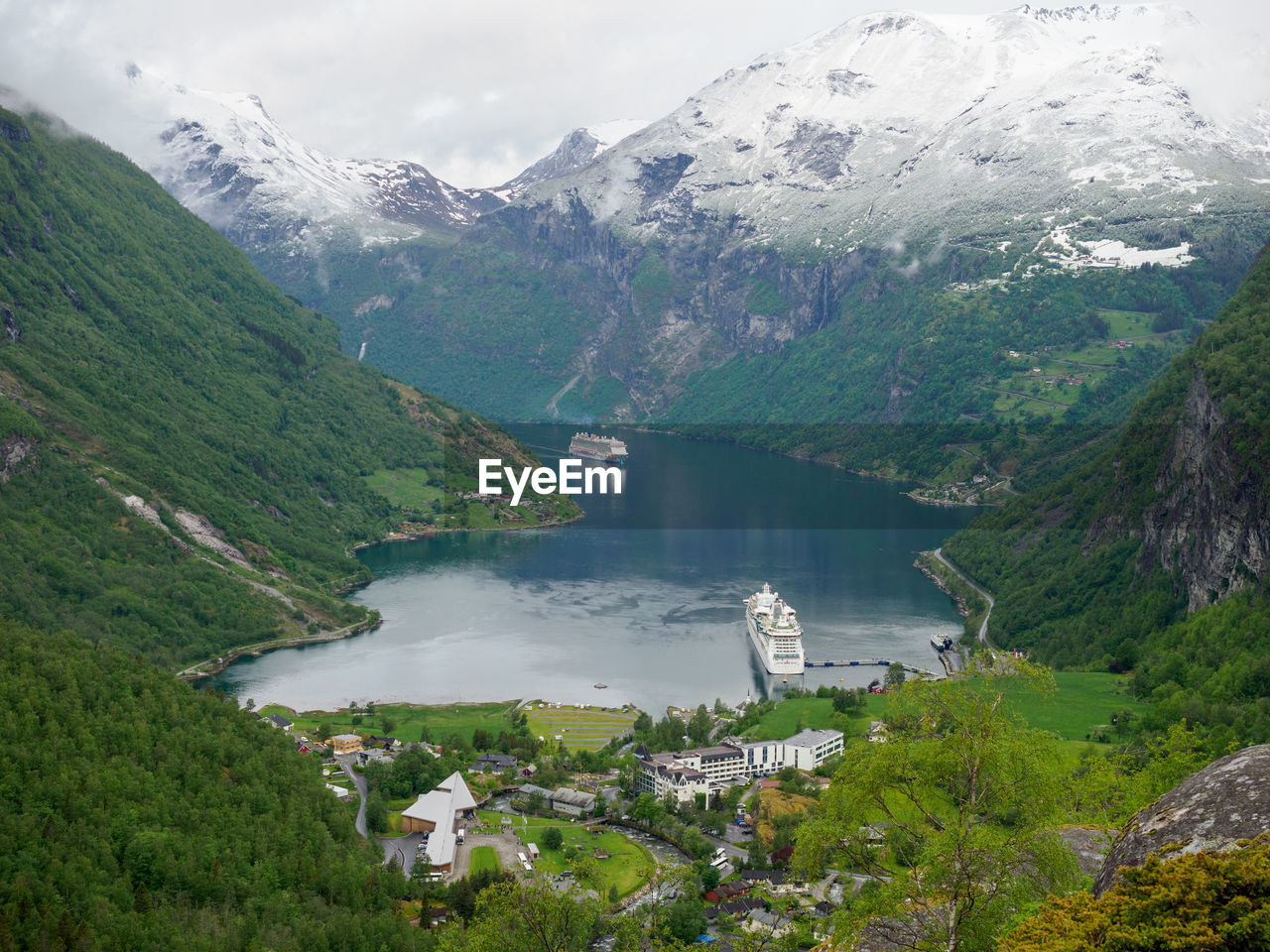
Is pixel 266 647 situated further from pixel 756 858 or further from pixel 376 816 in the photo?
pixel 756 858

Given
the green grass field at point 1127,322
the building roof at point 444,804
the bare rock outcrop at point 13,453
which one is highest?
the green grass field at point 1127,322

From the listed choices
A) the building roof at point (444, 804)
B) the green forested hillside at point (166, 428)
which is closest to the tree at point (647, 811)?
the building roof at point (444, 804)

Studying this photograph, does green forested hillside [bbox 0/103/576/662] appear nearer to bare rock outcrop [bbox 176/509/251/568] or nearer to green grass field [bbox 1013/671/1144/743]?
bare rock outcrop [bbox 176/509/251/568]

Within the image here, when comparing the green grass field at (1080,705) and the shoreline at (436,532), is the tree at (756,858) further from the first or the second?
the shoreline at (436,532)

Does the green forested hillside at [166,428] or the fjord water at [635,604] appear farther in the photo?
the green forested hillside at [166,428]

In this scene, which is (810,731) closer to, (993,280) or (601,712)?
(601,712)

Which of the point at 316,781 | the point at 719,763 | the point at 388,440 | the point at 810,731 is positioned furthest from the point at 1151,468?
the point at 388,440

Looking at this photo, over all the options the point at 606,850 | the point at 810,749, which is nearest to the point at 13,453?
the point at 606,850
